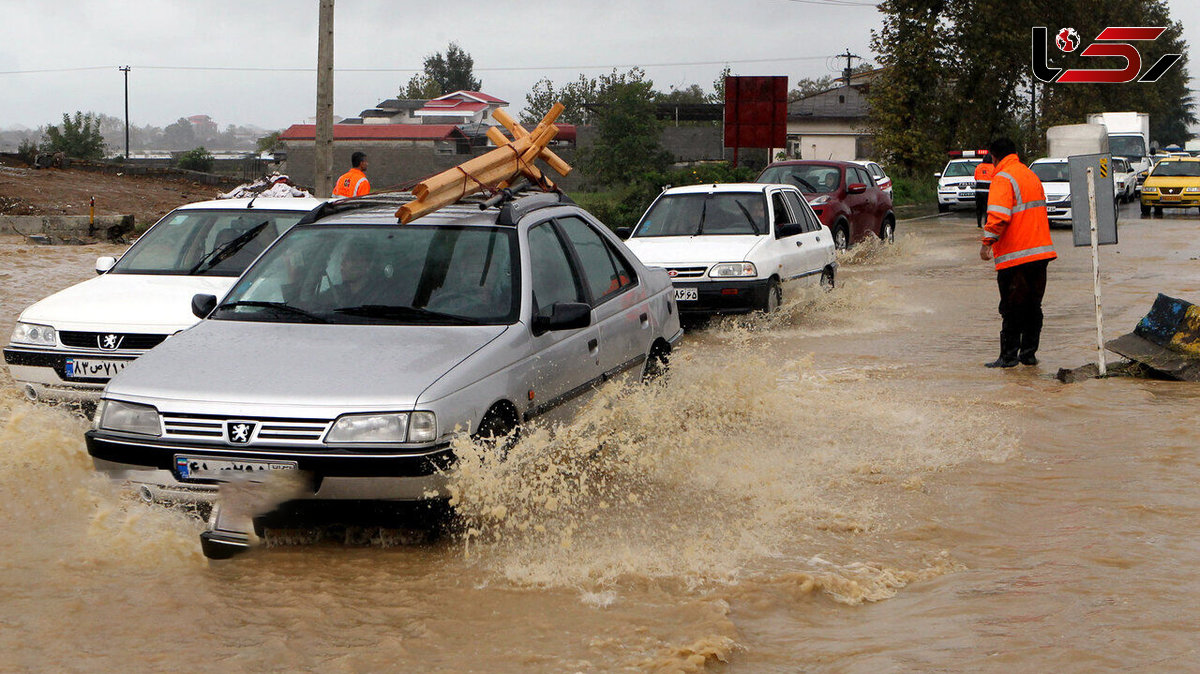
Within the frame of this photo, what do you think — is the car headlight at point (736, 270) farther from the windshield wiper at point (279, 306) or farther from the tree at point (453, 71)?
the tree at point (453, 71)

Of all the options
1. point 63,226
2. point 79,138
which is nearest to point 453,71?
point 79,138

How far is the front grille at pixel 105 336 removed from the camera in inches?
316

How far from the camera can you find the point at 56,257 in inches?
834

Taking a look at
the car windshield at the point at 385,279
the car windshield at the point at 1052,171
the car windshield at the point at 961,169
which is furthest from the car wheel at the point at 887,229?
the car windshield at the point at 385,279

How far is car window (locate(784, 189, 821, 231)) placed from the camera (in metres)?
14.8

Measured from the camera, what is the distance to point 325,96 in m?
16.3

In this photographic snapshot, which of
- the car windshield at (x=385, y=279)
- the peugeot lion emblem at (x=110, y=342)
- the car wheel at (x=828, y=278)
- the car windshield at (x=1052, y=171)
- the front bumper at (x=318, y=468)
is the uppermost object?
the car windshield at (x=1052, y=171)

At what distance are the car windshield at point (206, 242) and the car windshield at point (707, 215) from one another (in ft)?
17.5

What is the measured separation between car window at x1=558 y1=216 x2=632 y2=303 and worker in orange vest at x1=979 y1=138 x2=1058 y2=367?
401 cm

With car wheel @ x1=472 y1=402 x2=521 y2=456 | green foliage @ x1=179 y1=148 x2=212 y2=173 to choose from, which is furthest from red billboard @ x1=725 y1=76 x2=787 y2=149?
green foliage @ x1=179 y1=148 x2=212 y2=173

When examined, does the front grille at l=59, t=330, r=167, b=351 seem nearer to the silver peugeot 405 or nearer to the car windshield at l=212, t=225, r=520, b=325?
the silver peugeot 405

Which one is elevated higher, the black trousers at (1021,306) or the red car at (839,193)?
the red car at (839,193)

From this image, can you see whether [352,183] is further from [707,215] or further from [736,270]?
[736,270]

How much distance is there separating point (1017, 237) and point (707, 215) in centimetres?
451
